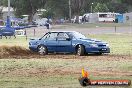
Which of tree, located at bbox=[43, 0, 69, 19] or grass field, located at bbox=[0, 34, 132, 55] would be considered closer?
grass field, located at bbox=[0, 34, 132, 55]

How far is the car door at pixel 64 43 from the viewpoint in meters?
24.5

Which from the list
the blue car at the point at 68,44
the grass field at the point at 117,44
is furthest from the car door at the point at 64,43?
the grass field at the point at 117,44

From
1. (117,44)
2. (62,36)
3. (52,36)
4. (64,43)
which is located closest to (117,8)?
(117,44)

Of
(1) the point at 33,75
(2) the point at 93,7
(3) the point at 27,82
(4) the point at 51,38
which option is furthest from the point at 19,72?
(2) the point at 93,7

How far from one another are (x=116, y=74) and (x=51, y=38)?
34.7 feet

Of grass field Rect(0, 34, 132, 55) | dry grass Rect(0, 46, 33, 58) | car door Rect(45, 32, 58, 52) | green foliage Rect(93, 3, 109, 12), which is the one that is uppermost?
green foliage Rect(93, 3, 109, 12)

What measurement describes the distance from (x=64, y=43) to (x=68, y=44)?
249 mm

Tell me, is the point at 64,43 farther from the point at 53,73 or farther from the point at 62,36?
the point at 53,73

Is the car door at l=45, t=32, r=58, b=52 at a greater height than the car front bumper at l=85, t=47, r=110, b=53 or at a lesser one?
greater

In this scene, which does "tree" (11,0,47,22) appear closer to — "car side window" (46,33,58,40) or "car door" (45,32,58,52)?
"car side window" (46,33,58,40)

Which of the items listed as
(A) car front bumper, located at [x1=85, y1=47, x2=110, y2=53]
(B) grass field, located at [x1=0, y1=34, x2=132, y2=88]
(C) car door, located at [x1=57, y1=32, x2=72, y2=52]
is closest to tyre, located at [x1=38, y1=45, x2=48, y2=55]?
(C) car door, located at [x1=57, y1=32, x2=72, y2=52]

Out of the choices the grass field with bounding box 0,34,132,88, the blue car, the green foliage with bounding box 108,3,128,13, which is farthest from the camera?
the green foliage with bounding box 108,3,128,13

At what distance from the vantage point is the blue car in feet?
78.2

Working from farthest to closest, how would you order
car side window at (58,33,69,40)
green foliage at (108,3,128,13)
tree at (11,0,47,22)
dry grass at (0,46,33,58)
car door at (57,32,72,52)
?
green foliage at (108,3,128,13)
tree at (11,0,47,22)
car side window at (58,33,69,40)
car door at (57,32,72,52)
dry grass at (0,46,33,58)
